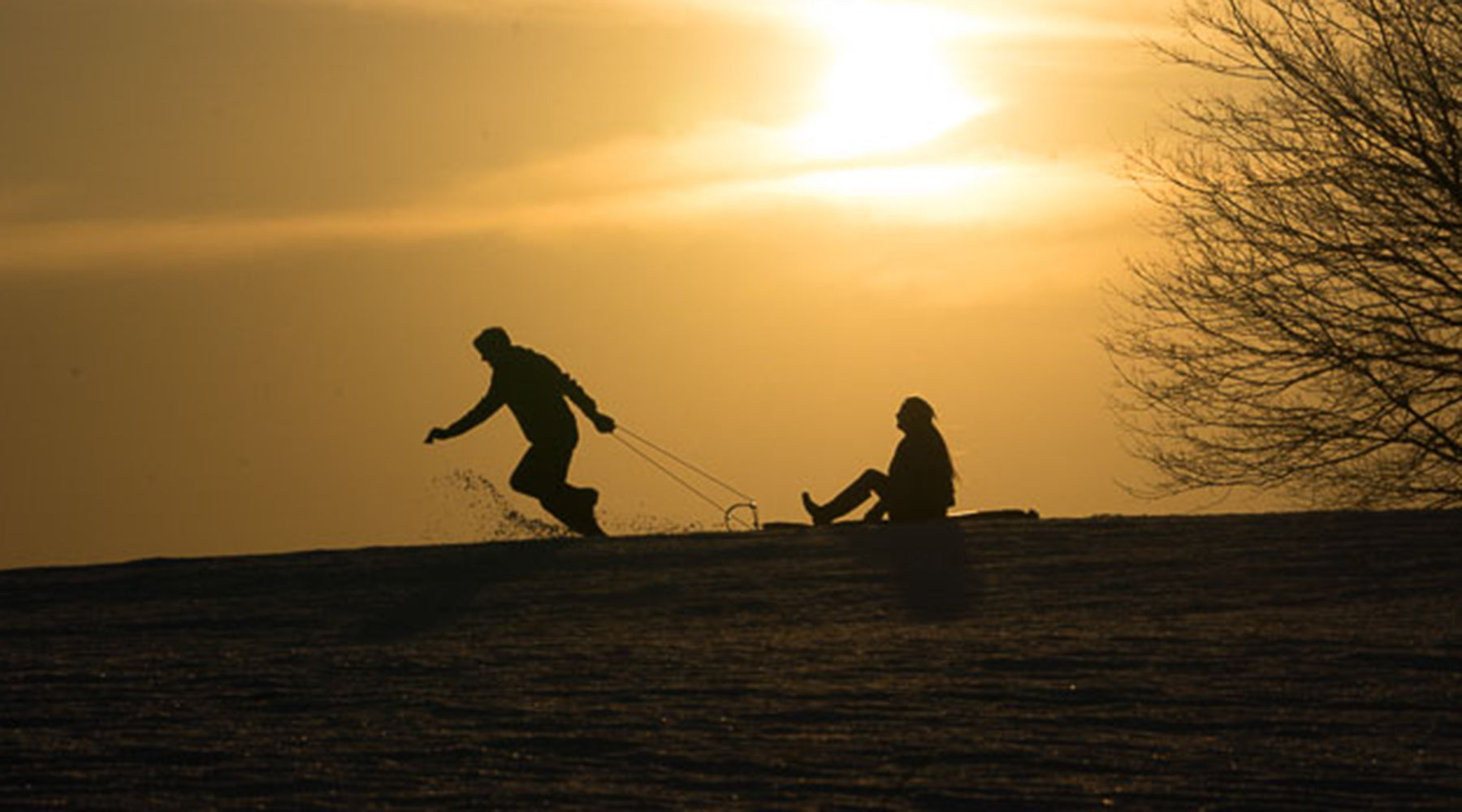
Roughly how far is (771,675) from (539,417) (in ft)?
29.1

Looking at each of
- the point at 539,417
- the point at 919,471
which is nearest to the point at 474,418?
the point at 539,417

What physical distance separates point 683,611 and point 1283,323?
12.4 meters

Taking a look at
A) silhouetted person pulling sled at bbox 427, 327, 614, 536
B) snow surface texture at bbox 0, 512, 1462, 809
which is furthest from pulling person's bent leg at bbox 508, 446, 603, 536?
snow surface texture at bbox 0, 512, 1462, 809

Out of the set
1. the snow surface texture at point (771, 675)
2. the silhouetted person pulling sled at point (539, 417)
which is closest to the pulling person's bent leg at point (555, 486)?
the silhouetted person pulling sled at point (539, 417)

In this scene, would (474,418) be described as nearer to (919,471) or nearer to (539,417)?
(539,417)

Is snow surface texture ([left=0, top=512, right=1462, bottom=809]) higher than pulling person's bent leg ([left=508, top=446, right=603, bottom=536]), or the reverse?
pulling person's bent leg ([left=508, top=446, right=603, bottom=536])

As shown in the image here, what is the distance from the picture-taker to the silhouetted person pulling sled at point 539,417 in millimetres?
19281

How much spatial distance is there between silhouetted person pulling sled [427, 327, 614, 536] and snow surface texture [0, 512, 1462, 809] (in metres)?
2.35

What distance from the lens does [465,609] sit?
13.9 m

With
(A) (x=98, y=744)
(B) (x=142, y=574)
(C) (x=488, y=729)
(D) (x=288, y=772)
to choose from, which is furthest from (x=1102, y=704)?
(B) (x=142, y=574)

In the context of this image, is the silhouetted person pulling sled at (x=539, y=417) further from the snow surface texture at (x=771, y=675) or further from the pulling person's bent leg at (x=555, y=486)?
the snow surface texture at (x=771, y=675)

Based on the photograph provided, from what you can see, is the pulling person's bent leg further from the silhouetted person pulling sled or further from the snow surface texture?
the snow surface texture

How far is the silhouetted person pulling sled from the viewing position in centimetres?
1928

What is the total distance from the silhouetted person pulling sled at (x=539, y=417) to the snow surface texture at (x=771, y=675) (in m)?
2.35
